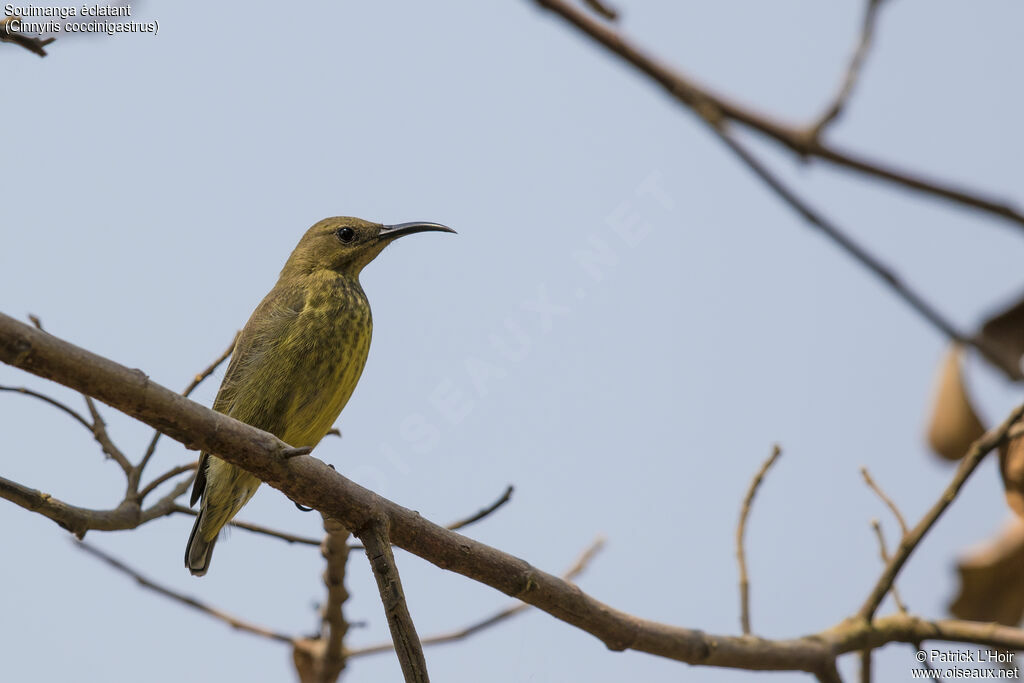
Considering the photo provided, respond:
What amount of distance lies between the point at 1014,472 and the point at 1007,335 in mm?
2206

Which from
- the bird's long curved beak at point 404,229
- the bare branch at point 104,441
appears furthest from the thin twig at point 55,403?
the bird's long curved beak at point 404,229

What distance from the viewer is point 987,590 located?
3.85 m

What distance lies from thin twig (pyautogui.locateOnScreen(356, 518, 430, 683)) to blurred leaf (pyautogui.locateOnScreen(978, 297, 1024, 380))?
6.26ft

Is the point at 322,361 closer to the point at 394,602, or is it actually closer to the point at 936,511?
the point at 394,602

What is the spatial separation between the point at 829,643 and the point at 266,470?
8.72ft

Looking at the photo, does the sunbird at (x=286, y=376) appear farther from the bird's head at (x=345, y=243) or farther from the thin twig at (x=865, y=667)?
the thin twig at (x=865, y=667)

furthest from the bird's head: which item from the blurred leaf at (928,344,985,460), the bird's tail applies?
the blurred leaf at (928,344,985,460)

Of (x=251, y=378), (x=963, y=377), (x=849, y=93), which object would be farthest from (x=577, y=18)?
(x=251, y=378)

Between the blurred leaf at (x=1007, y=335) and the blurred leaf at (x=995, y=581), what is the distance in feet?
7.66

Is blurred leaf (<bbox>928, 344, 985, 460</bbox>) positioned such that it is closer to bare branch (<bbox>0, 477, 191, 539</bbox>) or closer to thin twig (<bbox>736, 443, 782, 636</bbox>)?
thin twig (<bbox>736, 443, 782, 636</bbox>)

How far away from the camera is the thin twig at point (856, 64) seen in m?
1.47

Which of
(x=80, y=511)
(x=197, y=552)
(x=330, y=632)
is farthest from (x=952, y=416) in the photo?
(x=197, y=552)

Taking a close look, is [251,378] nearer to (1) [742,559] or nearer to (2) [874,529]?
(1) [742,559]

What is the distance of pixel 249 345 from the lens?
479 centimetres
